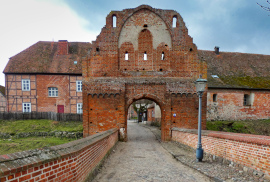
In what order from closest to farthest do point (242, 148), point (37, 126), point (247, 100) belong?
point (242, 148) < point (37, 126) < point (247, 100)

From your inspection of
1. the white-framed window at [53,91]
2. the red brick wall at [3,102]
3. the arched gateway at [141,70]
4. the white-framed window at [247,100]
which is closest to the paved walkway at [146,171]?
the arched gateway at [141,70]

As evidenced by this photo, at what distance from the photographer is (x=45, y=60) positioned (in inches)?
957

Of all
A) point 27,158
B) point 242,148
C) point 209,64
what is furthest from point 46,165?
point 209,64

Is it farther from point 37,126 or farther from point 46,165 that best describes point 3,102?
point 46,165

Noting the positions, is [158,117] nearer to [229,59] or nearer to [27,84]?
[229,59]

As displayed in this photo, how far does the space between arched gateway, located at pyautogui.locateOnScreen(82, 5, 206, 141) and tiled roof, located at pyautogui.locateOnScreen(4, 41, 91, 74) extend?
11.6 metres

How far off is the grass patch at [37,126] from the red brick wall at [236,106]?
14.8 m

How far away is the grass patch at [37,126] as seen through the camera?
17.9 m

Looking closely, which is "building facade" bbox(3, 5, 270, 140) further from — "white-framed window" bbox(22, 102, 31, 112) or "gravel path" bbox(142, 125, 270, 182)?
"white-framed window" bbox(22, 102, 31, 112)

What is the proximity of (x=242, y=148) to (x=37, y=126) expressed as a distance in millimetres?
19544

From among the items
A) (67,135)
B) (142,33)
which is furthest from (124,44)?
(67,135)

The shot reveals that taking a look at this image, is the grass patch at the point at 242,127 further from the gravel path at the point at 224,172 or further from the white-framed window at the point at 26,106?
the white-framed window at the point at 26,106

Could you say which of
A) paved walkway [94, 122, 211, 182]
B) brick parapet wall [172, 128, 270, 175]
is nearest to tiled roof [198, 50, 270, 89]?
brick parapet wall [172, 128, 270, 175]

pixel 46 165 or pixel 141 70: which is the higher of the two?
pixel 141 70
